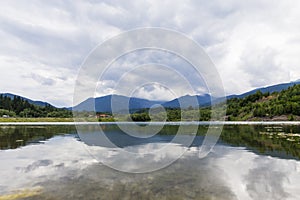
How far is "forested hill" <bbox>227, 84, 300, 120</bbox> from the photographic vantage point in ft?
454

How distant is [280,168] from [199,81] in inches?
813

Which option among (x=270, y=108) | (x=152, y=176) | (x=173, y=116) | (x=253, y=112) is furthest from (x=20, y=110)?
(x=152, y=176)

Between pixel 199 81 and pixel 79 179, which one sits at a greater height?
pixel 199 81

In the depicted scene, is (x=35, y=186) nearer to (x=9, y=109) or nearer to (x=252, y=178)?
(x=252, y=178)

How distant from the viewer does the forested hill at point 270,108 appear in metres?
138

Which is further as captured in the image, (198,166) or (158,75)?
(158,75)

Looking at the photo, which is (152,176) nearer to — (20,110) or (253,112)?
(253,112)

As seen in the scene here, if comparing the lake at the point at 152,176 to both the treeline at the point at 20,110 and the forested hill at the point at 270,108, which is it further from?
the treeline at the point at 20,110

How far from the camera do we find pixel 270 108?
148500mm

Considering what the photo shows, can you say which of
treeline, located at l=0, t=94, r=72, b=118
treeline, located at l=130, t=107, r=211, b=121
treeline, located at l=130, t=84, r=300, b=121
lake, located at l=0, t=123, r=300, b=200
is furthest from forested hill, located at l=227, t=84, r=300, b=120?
lake, located at l=0, t=123, r=300, b=200

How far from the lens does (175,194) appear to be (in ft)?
41.4

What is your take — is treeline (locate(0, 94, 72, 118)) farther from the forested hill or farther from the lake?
the lake

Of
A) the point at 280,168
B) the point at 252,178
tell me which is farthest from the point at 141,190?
the point at 280,168

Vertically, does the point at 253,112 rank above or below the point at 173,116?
above
